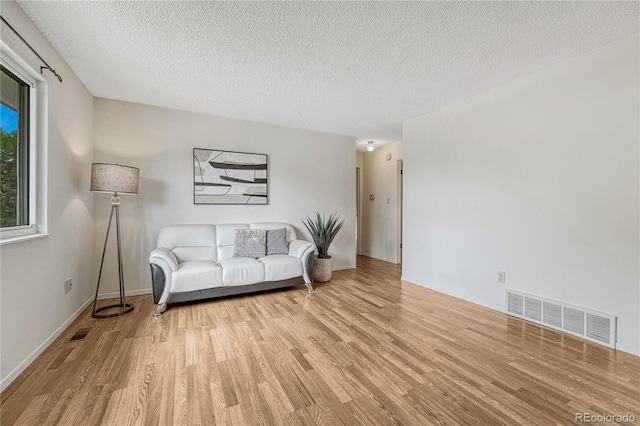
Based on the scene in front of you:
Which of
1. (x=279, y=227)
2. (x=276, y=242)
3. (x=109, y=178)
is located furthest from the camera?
(x=279, y=227)

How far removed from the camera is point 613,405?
1469 millimetres

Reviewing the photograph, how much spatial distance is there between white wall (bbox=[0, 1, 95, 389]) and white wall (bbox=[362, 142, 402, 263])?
4.63 meters

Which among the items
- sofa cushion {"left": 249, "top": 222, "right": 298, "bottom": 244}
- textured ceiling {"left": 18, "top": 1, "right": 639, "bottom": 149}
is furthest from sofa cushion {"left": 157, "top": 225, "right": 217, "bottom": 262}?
textured ceiling {"left": 18, "top": 1, "right": 639, "bottom": 149}

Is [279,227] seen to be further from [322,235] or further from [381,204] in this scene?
[381,204]

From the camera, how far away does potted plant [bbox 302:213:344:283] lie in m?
3.92

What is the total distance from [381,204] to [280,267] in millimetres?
3030

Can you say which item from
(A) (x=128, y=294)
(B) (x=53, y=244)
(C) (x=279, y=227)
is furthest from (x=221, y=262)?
(B) (x=53, y=244)

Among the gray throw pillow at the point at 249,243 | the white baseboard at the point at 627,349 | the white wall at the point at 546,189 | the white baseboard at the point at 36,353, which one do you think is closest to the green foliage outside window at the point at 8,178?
the white baseboard at the point at 36,353

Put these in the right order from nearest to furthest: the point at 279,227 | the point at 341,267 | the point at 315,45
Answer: the point at 315,45, the point at 279,227, the point at 341,267

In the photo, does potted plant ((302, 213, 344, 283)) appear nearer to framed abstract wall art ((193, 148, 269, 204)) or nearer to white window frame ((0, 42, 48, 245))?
framed abstract wall art ((193, 148, 269, 204))

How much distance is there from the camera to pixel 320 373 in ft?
5.71

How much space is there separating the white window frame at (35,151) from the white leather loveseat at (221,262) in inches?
37.9

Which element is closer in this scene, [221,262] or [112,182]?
[112,182]

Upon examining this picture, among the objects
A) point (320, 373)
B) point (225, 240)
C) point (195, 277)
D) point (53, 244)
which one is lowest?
point (320, 373)
